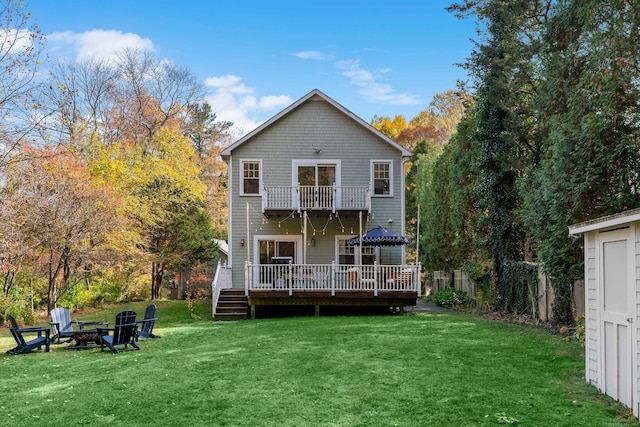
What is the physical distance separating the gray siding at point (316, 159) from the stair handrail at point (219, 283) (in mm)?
654

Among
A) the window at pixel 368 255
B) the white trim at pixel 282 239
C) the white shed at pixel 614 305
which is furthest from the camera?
the white trim at pixel 282 239

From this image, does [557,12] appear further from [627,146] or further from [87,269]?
[87,269]

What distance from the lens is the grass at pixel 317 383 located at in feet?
20.5

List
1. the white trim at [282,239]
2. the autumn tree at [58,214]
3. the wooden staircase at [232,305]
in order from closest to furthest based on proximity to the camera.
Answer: the autumn tree at [58,214] < the wooden staircase at [232,305] < the white trim at [282,239]

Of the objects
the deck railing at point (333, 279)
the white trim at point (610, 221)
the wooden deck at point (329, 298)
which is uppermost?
the white trim at point (610, 221)

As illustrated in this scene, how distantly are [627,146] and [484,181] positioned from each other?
8.67 meters

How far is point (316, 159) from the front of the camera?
21484mm

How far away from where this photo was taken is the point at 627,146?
11.3 meters

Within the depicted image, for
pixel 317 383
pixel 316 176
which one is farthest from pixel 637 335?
pixel 316 176

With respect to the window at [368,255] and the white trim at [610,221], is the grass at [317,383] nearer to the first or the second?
the white trim at [610,221]

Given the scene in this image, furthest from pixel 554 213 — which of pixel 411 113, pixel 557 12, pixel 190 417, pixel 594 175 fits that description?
pixel 411 113

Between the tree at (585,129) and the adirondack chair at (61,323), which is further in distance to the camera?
the adirondack chair at (61,323)

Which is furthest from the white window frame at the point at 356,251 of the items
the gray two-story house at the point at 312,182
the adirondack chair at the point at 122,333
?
the adirondack chair at the point at 122,333

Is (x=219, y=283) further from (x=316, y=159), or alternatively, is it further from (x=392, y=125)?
(x=392, y=125)
